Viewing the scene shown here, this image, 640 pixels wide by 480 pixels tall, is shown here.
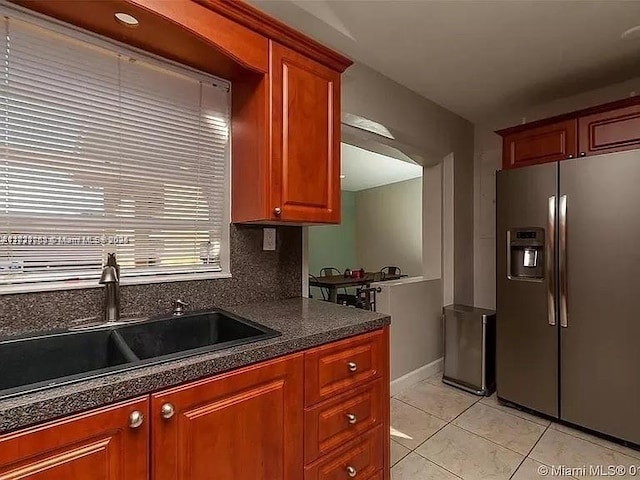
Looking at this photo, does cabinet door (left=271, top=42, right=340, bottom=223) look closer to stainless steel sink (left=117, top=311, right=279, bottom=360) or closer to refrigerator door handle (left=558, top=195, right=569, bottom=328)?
stainless steel sink (left=117, top=311, right=279, bottom=360)

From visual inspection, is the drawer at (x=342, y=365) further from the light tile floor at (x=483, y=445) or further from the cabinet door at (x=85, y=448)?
the light tile floor at (x=483, y=445)

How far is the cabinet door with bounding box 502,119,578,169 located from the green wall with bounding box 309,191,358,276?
426cm

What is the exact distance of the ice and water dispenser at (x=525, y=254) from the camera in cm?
241

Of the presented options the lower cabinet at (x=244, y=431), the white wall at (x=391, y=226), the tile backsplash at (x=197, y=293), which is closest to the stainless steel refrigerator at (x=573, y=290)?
the lower cabinet at (x=244, y=431)

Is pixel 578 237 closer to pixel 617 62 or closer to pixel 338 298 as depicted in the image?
pixel 617 62

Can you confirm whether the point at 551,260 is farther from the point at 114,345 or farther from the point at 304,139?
the point at 114,345

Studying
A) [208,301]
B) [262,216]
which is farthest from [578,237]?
[208,301]

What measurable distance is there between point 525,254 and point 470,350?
92cm

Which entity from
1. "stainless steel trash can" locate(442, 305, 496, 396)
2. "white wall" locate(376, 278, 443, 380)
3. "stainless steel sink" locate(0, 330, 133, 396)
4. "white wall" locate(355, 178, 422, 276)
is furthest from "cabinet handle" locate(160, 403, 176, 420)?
"white wall" locate(355, 178, 422, 276)

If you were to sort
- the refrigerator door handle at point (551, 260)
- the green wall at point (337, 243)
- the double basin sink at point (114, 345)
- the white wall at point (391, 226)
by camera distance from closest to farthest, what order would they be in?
1. the double basin sink at point (114, 345)
2. the refrigerator door handle at point (551, 260)
3. the white wall at point (391, 226)
4. the green wall at point (337, 243)

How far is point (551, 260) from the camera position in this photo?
2305 millimetres

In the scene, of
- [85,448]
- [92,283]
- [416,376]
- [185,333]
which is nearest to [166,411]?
[85,448]

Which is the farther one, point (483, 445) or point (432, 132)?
point (432, 132)

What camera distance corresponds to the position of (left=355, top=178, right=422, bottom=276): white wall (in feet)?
21.0
